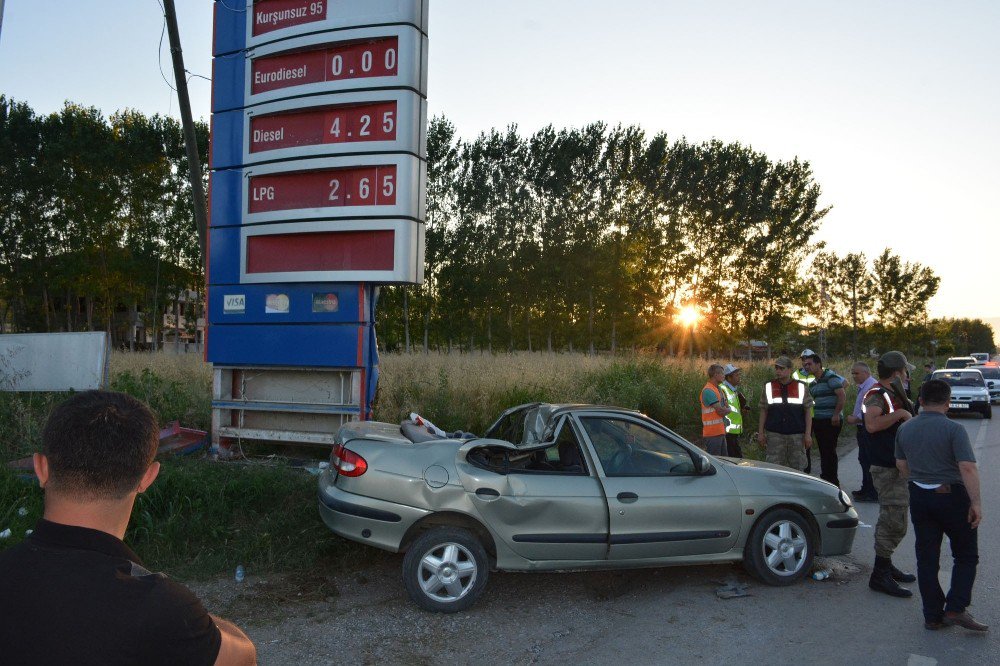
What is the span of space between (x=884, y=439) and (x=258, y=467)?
6.01 meters

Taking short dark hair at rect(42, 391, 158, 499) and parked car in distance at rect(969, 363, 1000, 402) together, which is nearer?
short dark hair at rect(42, 391, 158, 499)

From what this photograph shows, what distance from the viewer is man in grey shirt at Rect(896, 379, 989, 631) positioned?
15.6 ft

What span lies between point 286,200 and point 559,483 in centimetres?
511

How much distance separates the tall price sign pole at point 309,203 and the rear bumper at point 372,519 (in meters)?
2.88

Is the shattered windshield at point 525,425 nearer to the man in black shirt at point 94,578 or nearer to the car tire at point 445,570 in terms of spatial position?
the car tire at point 445,570

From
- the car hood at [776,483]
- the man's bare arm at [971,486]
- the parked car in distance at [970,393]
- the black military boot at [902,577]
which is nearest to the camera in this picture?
the man's bare arm at [971,486]

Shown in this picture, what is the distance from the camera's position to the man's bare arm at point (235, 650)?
155 cm

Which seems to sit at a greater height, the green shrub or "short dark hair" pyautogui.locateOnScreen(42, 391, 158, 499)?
"short dark hair" pyautogui.locateOnScreen(42, 391, 158, 499)

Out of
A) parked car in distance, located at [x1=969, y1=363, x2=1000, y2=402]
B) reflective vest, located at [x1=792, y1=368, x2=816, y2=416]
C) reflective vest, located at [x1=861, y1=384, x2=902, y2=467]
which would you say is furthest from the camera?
parked car in distance, located at [x1=969, y1=363, x2=1000, y2=402]

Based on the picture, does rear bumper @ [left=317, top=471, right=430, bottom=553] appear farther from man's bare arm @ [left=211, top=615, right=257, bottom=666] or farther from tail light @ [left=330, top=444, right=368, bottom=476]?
man's bare arm @ [left=211, top=615, right=257, bottom=666]

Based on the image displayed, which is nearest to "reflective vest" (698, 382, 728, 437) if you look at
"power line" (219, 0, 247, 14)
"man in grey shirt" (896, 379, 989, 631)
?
"man in grey shirt" (896, 379, 989, 631)

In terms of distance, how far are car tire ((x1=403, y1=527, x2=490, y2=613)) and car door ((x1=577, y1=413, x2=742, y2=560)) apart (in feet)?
3.44

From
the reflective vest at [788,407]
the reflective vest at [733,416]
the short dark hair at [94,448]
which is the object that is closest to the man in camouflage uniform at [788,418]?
the reflective vest at [788,407]

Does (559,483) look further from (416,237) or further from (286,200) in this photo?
(286,200)
